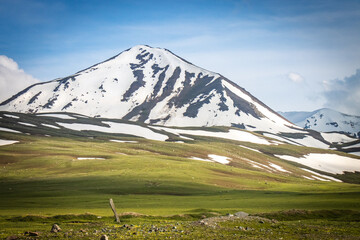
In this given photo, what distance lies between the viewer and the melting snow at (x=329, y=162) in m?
165

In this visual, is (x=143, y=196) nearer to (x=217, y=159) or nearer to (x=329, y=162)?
(x=217, y=159)

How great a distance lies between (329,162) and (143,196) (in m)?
137

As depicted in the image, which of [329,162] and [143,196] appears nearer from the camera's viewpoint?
[143,196]

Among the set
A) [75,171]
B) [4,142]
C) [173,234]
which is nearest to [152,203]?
[173,234]

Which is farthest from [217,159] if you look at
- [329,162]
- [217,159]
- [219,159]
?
[329,162]

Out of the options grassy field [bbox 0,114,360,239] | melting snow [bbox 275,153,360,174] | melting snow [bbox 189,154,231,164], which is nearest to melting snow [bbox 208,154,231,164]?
melting snow [bbox 189,154,231,164]

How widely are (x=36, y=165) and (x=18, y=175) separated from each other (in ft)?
34.4

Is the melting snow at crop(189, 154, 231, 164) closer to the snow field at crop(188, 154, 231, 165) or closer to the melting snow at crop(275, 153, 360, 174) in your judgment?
the snow field at crop(188, 154, 231, 165)

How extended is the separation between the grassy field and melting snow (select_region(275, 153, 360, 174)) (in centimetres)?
5195

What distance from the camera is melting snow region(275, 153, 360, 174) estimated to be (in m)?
165

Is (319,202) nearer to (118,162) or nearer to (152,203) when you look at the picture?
(152,203)

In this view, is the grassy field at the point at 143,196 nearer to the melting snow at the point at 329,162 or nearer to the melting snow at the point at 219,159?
the melting snow at the point at 219,159

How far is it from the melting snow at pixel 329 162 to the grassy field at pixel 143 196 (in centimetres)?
5195

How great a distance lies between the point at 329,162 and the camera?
175375 mm
